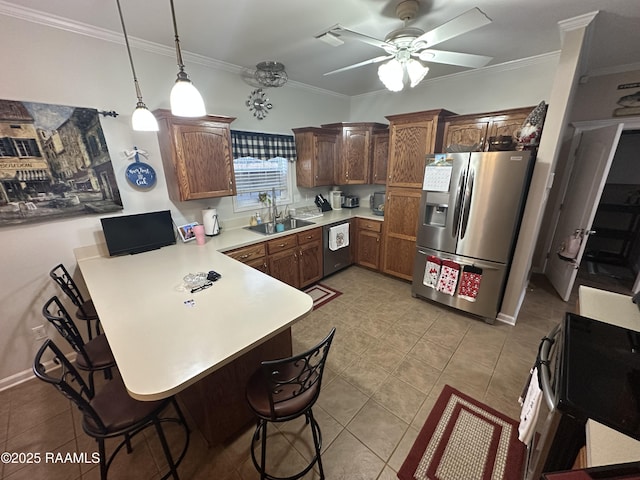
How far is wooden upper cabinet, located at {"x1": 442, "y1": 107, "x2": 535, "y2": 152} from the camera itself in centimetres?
260

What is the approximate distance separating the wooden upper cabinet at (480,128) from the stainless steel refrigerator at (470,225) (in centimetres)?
31

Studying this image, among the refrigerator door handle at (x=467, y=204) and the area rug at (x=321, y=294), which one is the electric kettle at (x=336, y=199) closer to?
the area rug at (x=321, y=294)

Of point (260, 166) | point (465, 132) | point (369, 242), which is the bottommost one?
point (369, 242)

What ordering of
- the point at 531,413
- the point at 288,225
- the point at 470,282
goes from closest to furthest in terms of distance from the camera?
the point at 531,413
the point at 470,282
the point at 288,225

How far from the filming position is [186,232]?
253 cm

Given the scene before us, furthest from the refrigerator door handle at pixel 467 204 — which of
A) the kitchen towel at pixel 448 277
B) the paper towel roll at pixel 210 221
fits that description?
the paper towel roll at pixel 210 221

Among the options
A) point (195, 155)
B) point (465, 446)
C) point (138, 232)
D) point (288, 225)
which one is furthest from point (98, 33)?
point (465, 446)

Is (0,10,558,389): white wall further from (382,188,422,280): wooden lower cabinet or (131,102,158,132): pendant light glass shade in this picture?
(382,188,422,280): wooden lower cabinet

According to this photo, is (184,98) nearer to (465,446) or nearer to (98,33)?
(98,33)

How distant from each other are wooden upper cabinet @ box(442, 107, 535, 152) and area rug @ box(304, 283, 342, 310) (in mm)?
2103

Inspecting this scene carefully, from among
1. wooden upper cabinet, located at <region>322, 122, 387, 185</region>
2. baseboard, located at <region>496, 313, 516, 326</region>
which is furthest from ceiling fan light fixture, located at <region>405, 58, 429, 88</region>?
baseboard, located at <region>496, 313, 516, 326</region>

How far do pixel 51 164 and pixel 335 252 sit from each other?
290cm

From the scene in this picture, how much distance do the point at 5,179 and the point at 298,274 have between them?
8.31 ft

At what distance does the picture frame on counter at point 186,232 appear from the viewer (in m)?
2.51
